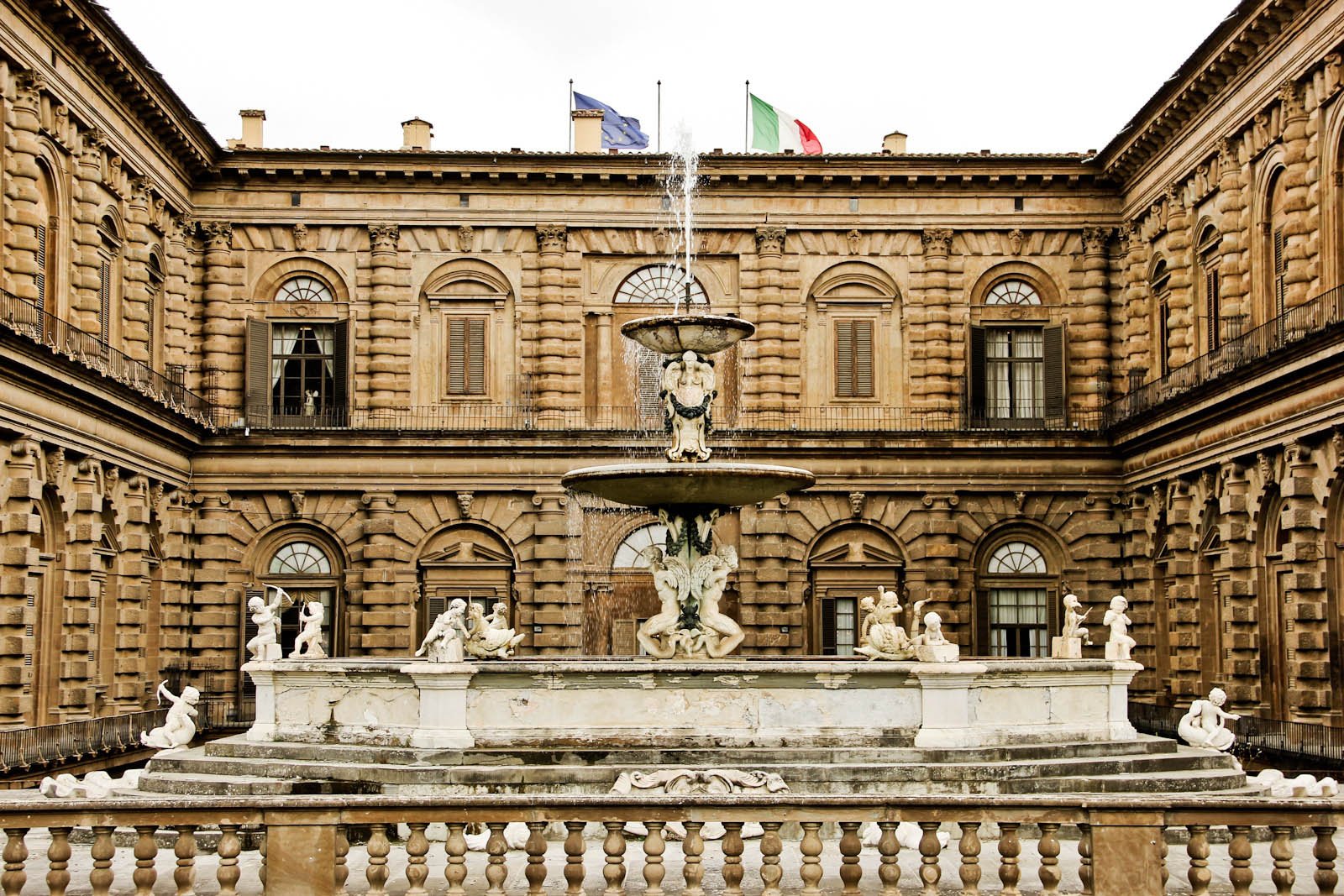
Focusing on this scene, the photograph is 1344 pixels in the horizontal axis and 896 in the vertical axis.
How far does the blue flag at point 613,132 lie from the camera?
3912cm

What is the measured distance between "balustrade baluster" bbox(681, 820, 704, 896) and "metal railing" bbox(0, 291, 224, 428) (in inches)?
709

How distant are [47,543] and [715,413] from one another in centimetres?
1397

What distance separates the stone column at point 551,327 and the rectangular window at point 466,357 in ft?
3.98

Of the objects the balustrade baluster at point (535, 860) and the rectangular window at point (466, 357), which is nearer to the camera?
the balustrade baluster at point (535, 860)

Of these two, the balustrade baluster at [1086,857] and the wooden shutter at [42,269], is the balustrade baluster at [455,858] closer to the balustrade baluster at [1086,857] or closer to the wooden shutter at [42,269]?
the balustrade baluster at [1086,857]

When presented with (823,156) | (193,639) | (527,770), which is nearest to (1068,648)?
(527,770)

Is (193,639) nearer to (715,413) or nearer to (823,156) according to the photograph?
(715,413)

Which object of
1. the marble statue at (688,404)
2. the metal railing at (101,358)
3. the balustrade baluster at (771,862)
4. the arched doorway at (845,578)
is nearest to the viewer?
the balustrade baluster at (771,862)

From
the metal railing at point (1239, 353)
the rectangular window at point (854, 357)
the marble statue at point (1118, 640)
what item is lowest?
the marble statue at point (1118, 640)

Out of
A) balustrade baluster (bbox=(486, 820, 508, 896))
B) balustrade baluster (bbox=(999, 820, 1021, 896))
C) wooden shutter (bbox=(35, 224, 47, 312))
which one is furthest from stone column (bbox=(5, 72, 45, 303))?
balustrade baluster (bbox=(999, 820, 1021, 896))

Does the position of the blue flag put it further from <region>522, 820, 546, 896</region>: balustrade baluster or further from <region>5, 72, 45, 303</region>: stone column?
<region>522, 820, 546, 896</region>: balustrade baluster

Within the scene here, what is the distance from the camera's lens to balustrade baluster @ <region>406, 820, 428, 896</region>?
11.5 meters

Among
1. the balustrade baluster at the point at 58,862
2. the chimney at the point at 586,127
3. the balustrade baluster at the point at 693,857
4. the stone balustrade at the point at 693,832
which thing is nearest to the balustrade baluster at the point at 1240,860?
the stone balustrade at the point at 693,832

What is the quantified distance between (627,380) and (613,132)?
5.65 metres
